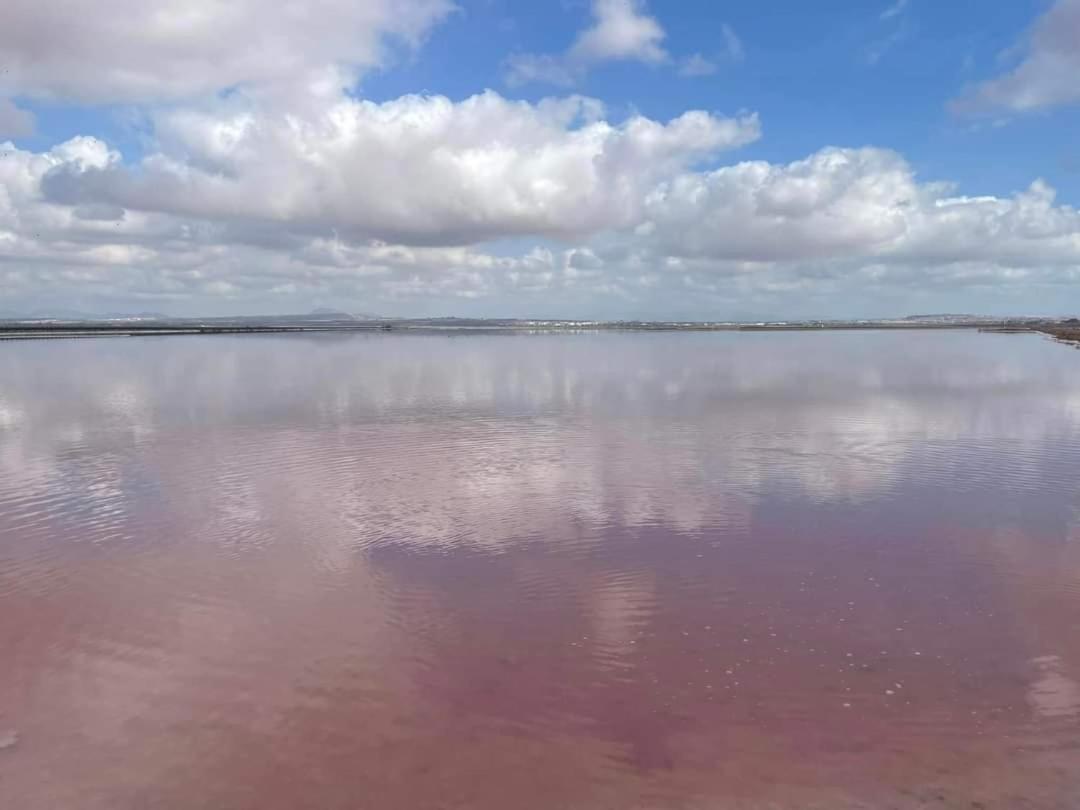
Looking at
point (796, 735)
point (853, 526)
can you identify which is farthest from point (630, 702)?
point (853, 526)

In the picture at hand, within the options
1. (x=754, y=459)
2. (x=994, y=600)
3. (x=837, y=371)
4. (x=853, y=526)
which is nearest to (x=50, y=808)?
(x=994, y=600)

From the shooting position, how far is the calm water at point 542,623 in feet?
23.4

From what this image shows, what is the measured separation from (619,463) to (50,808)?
14.3 meters

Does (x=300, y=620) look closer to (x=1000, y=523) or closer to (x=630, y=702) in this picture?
(x=630, y=702)

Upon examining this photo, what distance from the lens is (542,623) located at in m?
10.2

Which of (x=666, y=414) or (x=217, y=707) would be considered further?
(x=666, y=414)

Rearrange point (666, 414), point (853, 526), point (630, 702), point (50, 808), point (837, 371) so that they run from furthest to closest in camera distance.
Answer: point (837, 371), point (666, 414), point (853, 526), point (630, 702), point (50, 808)

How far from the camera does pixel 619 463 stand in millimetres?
19359

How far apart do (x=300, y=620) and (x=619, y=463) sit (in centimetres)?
1058

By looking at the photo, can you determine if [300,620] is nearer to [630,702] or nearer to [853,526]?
[630,702]

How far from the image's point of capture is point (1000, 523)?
1420 centimetres

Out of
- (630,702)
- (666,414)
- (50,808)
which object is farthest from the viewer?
(666,414)

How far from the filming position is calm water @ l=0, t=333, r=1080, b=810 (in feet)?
23.4

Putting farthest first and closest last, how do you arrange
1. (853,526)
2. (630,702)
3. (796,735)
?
(853,526) < (630,702) < (796,735)
